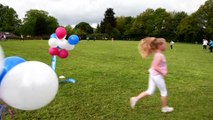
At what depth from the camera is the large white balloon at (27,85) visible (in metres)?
3.67

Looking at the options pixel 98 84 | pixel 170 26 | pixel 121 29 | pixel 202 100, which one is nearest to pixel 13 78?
pixel 202 100

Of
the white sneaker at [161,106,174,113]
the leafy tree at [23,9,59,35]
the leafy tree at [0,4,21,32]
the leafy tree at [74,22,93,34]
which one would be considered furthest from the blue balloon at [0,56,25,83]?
the leafy tree at [74,22,93,34]

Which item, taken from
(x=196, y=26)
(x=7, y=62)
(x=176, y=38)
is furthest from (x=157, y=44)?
(x=176, y=38)

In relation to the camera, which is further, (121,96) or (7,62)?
(121,96)

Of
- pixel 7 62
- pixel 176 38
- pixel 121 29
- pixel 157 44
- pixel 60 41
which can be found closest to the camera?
pixel 7 62

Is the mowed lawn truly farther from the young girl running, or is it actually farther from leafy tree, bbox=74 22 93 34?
leafy tree, bbox=74 22 93 34

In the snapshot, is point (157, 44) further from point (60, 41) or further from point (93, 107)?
point (60, 41)

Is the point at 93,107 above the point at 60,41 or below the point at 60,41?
below

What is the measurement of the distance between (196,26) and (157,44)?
77793 mm

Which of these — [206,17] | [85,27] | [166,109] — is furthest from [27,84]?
[85,27]

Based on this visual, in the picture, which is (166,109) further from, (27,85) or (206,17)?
(206,17)

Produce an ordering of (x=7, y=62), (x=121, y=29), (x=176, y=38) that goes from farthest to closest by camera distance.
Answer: (x=121, y=29), (x=176, y=38), (x=7, y=62)

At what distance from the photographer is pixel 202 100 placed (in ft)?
26.2

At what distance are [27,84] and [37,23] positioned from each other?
344 feet
